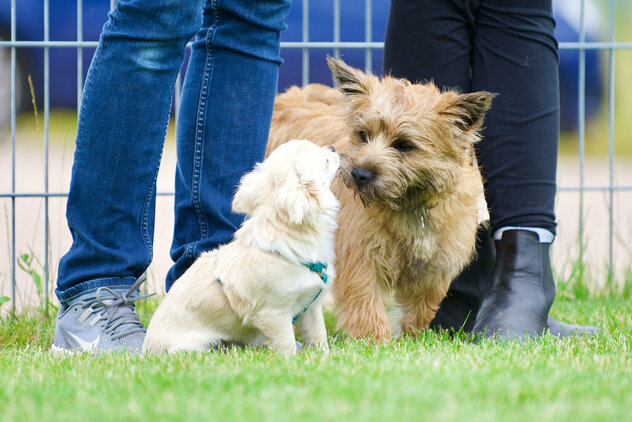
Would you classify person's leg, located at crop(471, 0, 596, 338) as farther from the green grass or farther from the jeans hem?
the jeans hem

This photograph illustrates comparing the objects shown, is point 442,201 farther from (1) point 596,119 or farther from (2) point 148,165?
(1) point 596,119

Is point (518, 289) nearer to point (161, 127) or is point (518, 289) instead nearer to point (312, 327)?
point (312, 327)

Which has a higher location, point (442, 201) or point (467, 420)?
point (442, 201)

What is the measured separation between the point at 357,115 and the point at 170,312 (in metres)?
0.97

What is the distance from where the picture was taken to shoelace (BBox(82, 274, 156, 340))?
7.87ft

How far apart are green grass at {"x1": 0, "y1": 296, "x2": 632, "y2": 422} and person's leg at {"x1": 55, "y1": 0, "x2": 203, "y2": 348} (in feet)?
0.96

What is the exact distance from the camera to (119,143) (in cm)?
229

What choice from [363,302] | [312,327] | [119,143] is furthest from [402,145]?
[119,143]

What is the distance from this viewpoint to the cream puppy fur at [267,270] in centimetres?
217

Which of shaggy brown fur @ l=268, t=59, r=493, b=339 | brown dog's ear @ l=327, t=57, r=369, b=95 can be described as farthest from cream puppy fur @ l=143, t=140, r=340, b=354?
brown dog's ear @ l=327, t=57, r=369, b=95

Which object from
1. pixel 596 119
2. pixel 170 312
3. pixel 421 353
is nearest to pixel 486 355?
pixel 421 353

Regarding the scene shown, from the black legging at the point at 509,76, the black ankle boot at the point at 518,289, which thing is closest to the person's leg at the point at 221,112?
the black legging at the point at 509,76

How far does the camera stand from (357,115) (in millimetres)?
2748

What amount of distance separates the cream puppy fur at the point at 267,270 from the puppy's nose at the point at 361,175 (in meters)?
0.26
